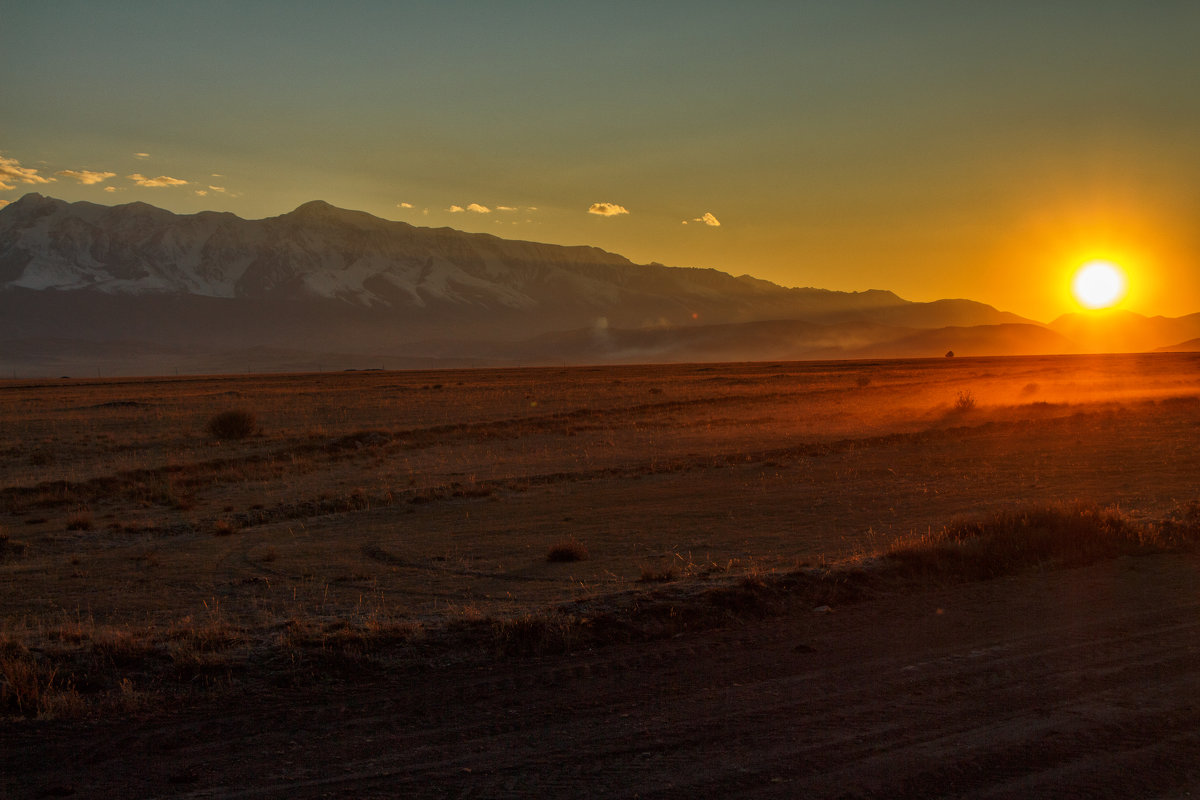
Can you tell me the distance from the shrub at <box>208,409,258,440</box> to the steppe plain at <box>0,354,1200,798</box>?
13.3 metres

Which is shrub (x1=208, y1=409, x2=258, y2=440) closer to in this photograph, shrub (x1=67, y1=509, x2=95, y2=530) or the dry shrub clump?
shrub (x1=67, y1=509, x2=95, y2=530)

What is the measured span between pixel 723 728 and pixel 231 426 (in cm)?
3465

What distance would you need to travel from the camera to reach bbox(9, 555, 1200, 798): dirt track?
561 centimetres

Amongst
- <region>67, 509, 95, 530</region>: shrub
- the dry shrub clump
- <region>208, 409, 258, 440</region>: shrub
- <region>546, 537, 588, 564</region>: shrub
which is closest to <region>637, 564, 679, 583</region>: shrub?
<region>546, 537, 588, 564</region>: shrub

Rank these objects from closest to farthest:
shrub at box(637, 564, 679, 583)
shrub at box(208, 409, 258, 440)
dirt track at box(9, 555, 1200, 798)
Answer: dirt track at box(9, 555, 1200, 798) < shrub at box(637, 564, 679, 583) < shrub at box(208, 409, 258, 440)

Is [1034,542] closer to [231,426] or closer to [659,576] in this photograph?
[659,576]

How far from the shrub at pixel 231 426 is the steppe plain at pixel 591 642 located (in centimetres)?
1332

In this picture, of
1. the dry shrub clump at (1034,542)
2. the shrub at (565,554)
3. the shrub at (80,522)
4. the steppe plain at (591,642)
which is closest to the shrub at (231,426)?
the steppe plain at (591,642)

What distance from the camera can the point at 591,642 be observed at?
872 cm

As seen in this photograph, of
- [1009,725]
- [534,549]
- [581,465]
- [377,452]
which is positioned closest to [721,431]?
[581,465]

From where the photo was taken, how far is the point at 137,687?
7660 millimetres

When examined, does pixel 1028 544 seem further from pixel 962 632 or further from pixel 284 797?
pixel 284 797

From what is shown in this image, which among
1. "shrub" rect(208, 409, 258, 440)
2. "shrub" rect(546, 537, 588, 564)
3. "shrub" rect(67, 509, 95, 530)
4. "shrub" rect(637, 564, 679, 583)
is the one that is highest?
"shrub" rect(637, 564, 679, 583)

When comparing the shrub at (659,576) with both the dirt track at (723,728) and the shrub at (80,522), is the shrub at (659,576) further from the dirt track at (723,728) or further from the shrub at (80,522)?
the shrub at (80,522)
